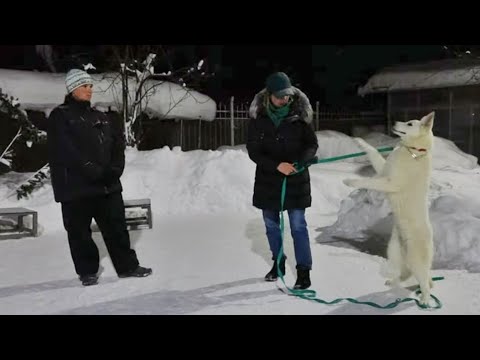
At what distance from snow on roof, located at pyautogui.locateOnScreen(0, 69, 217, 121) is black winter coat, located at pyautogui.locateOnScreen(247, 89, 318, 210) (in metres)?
7.29

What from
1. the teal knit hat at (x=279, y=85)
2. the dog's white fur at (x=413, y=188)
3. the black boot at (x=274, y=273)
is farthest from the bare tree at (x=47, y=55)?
the dog's white fur at (x=413, y=188)

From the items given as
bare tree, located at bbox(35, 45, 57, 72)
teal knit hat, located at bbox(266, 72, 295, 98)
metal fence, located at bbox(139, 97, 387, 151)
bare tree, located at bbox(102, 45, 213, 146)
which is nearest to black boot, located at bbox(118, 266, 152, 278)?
teal knit hat, located at bbox(266, 72, 295, 98)

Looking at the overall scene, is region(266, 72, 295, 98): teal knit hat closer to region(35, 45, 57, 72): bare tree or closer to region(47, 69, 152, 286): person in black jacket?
region(47, 69, 152, 286): person in black jacket

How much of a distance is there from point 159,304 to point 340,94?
623 inches

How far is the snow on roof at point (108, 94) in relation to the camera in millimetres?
10352

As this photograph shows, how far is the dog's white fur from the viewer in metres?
3.71

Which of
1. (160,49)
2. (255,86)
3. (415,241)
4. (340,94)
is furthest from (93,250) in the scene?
(340,94)

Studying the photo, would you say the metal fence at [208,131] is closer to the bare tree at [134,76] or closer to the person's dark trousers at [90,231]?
the bare tree at [134,76]

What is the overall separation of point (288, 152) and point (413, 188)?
977 mm

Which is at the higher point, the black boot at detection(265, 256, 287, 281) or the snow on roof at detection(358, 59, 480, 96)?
the snow on roof at detection(358, 59, 480, 96)

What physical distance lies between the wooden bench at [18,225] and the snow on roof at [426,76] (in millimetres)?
11021

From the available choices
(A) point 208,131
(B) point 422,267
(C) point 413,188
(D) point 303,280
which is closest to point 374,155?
(C) point 413,188

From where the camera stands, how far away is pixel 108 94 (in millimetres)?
11812

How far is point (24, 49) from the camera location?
1261 centimetres
